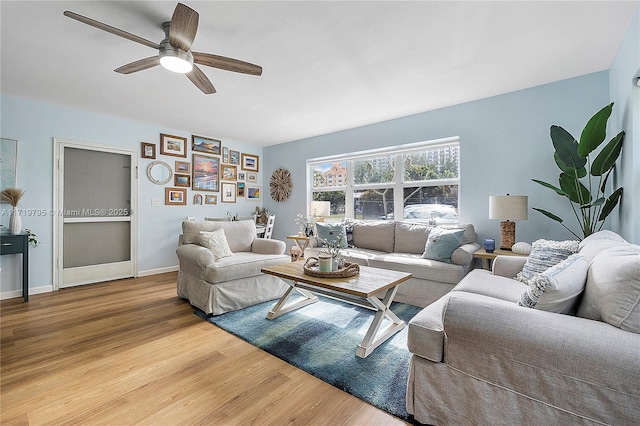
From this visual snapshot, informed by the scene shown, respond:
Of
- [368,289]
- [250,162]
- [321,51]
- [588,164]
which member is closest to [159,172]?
[250,162]

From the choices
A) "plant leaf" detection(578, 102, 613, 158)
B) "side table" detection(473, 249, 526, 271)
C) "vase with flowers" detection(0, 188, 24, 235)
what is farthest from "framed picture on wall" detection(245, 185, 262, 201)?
"plant leaf" detection(578, 102, 613, 158)

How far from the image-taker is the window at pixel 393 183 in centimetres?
396

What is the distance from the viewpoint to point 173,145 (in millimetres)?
4773

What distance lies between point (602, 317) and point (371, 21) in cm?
214

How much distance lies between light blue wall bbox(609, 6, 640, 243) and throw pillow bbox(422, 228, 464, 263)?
1290 mm

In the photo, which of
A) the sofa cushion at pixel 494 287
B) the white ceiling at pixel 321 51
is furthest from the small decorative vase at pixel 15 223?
the sofa cushion at pixel 494 287

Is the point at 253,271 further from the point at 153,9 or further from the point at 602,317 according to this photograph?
the point at 602,317

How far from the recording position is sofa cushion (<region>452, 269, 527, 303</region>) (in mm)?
1866

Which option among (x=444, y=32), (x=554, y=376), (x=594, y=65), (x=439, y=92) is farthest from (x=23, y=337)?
(x=594, y=65)

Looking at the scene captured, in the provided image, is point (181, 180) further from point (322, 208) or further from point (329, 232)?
point (329, 232)

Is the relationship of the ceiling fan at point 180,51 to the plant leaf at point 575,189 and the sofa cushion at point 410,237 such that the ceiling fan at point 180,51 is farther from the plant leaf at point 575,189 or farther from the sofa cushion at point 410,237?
the plant leaf at point 575,189

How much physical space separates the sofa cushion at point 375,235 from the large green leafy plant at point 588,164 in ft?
5.97

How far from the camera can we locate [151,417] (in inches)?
59.1

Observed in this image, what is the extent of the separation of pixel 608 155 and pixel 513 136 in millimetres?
1029
